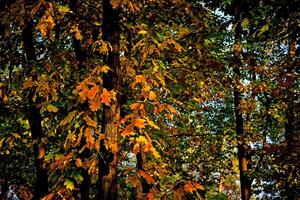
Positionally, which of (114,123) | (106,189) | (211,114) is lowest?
(106,189)

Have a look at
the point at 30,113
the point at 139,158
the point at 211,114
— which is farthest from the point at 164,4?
the point at 211,114

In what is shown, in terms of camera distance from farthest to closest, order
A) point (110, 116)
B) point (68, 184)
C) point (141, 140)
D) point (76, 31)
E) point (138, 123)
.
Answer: point (76, 31)
point (68, 184)
point (110, 116)
point (141, 140)
point (138, 123)

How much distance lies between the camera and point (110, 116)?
5.95 metres

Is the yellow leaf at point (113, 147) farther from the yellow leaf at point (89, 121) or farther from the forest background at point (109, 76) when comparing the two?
the yellow leaf at point (89, 121)

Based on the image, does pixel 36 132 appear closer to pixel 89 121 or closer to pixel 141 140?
pixel 89 121

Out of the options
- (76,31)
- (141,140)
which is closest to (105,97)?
(141,140)

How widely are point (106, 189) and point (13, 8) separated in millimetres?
3047

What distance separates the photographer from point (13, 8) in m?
6.17

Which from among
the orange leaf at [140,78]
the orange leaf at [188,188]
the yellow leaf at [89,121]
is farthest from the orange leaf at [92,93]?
the orange leaf at [188,188]

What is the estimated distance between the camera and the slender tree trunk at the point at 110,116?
5762 mm

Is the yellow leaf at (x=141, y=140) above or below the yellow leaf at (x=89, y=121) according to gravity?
below

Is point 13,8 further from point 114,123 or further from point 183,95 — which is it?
point 183,95

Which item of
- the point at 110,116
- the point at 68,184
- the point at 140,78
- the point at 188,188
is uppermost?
the point at 140,78

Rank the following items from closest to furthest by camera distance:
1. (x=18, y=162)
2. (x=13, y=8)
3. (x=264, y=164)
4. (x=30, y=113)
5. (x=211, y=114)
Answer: (x=13, y=8), (x=30, y=113), (x=264, y=164), (x=18, y=162), (x=211, y=114)
